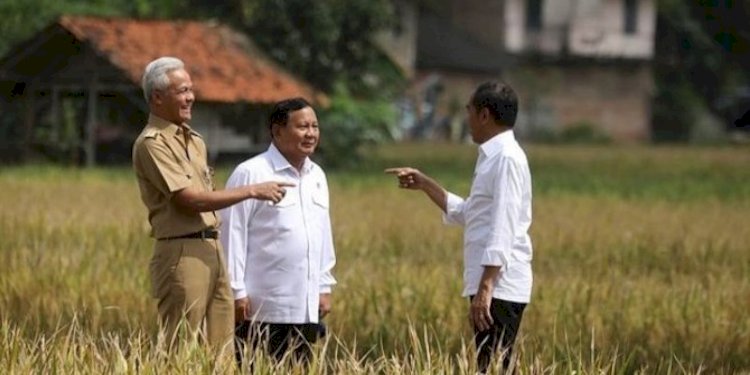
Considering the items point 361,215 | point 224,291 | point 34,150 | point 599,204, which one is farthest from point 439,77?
point 224,291

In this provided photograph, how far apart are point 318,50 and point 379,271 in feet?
73.1

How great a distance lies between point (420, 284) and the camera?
10281mm

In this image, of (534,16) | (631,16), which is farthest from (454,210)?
(631,16)

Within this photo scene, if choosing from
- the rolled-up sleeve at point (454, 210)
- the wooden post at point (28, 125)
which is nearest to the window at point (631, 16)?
the wooden post at point (28, 125)

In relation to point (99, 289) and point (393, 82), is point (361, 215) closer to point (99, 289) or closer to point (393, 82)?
point (99, 289)

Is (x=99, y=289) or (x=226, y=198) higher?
(x=226, y=198)

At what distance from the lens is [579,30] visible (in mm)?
54812

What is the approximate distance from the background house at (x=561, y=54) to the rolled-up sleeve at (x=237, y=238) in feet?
154

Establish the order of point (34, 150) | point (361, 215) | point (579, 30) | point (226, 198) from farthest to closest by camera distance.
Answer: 1. point (579, 30)
2. point (34, 150)
3. point (361, 215)
4. point (226, 198)

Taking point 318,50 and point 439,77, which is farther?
point 439,77

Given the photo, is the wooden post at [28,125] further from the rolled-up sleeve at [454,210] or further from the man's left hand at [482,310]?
the man's left hand at [482,310]

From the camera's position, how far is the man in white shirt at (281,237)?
6.73 meters

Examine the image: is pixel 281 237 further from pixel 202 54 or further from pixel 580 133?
pixel 580 133

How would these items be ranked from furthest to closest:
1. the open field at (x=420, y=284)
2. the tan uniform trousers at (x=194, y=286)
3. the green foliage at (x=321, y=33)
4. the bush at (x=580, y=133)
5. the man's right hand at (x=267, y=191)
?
the bush at (x=580, y=133)
the green foliage at (x=321, y=33)
the tan uniform trousers at (x=194, y=286)
the man's right hand at (x=267, y=191)
the open field at (x=420, y=284)
